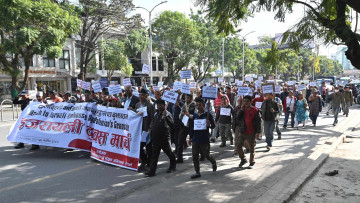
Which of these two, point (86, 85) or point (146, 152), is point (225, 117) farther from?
point (86, 85)

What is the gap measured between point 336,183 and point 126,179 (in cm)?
413

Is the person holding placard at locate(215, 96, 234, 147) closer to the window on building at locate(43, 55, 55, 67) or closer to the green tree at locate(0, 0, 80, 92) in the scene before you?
the green tree at locate(0, 0, 80, 92)

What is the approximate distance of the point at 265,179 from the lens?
6.00 metres

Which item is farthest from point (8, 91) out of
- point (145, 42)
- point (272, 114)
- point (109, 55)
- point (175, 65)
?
point (272, 114)

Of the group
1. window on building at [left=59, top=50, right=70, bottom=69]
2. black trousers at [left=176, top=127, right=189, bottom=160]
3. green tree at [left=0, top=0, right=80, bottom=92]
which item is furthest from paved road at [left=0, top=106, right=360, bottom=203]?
window on building at [left=59, top=50, right=70, bottom=69]

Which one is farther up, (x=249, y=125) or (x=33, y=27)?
(x=33, y=27)

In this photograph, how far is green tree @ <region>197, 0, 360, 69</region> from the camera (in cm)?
511

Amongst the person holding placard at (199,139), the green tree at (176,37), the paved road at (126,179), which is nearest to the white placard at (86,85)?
the paved road at (126,179)

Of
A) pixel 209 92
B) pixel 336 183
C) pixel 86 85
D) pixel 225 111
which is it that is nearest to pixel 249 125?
pixel 209 92

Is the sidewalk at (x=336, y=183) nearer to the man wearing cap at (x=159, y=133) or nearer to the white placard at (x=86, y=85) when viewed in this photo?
the man wearing cap at (x=159, y=133)

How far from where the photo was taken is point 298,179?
5.69 meters

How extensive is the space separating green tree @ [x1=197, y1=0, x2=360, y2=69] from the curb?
234 centimetres

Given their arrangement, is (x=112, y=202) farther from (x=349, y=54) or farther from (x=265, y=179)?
(x=349, y=54)

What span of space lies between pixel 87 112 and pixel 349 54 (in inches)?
241
